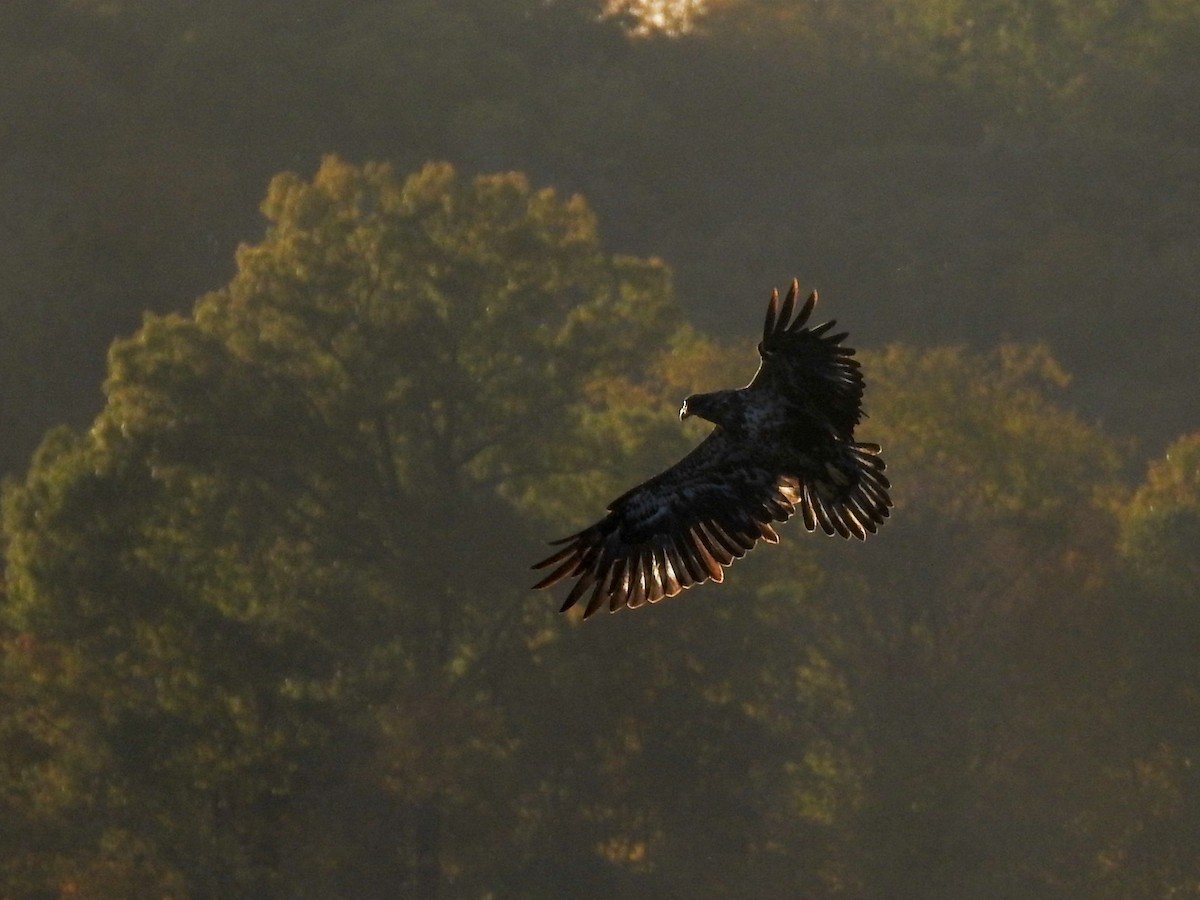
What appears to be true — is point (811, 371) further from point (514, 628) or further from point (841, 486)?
point (514, 628)

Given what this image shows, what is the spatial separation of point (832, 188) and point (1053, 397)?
20.5 meters

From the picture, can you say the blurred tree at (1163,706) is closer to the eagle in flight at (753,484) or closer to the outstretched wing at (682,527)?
the eagle in flight at (753,484)

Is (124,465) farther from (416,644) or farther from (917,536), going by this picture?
(917,536)

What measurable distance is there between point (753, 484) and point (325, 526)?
123ft

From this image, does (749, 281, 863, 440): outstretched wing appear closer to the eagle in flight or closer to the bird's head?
the eagle in flight

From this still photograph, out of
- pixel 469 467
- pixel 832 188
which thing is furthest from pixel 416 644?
pixel 832 188

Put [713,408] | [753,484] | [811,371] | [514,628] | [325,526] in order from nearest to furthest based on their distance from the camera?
[753,484] < [713,408] < [811,371] < [514,628] < [325,526]

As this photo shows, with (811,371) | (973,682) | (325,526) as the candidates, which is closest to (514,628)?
(325,526)

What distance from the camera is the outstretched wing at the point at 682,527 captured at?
1385 centimetres

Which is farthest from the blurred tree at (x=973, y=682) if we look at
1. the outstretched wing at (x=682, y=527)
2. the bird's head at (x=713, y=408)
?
the outstretched wing at (x=682, y=527)

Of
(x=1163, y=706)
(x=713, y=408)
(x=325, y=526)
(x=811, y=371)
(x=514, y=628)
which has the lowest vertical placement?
(x=713, y=408)

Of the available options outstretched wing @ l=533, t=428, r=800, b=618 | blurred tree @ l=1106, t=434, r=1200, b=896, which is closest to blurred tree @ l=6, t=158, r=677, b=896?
blurred tree @ l=1106, t=434, r=1200, b=896

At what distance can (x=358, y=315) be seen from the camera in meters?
52.0

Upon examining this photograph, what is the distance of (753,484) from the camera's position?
47.1 feet
